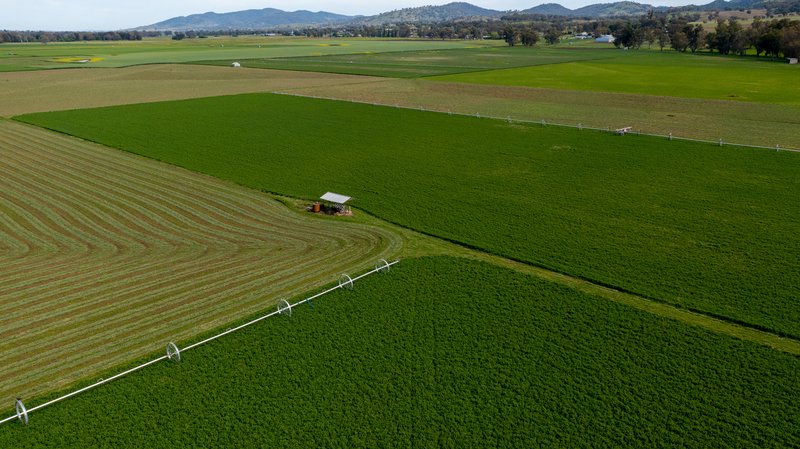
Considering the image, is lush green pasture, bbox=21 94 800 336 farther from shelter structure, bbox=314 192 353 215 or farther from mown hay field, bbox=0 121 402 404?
mown hay field, bbox=0 121 402 404

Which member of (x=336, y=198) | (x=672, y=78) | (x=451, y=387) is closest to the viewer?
(x=451, y=387)

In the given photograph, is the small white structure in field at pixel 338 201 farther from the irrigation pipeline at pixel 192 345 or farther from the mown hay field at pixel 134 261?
the irrigation pipeline at pixel 192 345

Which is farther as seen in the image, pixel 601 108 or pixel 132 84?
pixel 132 84

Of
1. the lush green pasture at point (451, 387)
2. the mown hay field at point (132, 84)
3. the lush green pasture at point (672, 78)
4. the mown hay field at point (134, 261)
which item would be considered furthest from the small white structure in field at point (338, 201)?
the lush green pasture at point (672, 78)

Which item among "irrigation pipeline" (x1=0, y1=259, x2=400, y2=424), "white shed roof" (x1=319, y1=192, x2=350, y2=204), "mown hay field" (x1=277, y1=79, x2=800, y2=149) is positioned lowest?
"irrigation pipeline" (x1=0, y1=259, x2=400, y2=424)

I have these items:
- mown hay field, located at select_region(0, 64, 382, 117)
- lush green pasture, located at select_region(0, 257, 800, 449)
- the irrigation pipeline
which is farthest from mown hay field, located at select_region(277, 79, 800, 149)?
the irrigation pipeline

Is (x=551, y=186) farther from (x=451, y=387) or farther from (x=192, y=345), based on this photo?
(x=192, y=345)

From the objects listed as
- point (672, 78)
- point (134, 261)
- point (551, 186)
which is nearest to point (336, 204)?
point (134, 261)
